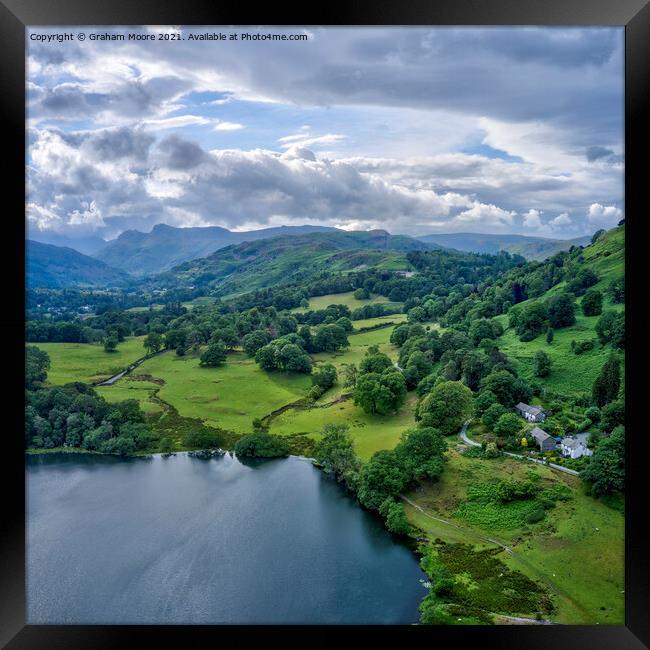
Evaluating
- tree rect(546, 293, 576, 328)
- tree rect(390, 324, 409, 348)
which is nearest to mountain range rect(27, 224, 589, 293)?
tree rect(390, 324, 409, 348)

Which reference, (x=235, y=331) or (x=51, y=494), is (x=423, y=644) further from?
(x=235, y=331)

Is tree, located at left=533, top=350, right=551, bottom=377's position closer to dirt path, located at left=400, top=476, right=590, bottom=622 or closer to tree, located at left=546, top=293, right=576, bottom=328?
tree, located at left=546, top=293, right=576, bottom=328

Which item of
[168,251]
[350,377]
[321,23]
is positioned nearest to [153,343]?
[350,377]

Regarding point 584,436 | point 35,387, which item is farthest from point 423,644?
point 35,387

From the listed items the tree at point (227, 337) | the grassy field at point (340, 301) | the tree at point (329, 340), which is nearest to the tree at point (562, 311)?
the tree at point (329, 340)

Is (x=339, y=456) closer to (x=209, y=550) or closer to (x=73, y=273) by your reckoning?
(x=209, y=550)

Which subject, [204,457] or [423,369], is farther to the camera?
[423,369]

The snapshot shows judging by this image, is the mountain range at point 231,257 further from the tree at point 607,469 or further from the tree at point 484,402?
the tree at point 607,469

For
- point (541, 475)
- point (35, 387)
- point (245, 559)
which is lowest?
point (245, 559)
